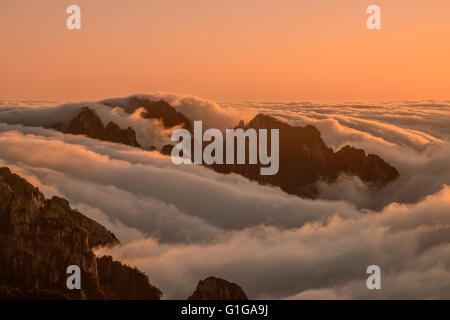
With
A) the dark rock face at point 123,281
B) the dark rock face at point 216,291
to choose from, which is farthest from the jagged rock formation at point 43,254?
the dark rock face at point 216,291

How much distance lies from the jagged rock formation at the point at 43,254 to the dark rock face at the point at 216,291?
1921 centimetres

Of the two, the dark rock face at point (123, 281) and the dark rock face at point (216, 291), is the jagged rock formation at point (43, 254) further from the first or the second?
the dark rock face at point (216, 291)

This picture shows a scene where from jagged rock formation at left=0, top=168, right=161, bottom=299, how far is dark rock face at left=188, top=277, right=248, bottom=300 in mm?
19208

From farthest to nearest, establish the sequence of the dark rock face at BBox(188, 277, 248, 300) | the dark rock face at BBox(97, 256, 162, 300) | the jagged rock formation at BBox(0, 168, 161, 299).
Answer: the dark rock face at BBox(97, 256, 162, 300) → the dark rock face at BBox(188, 277, 248, 300) → the jagged rock formation at BBox(0, 168, 161, 299)

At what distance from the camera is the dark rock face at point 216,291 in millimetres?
119750

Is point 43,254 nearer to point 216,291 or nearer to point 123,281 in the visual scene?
point 123,281

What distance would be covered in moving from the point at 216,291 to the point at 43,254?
36.1 metres

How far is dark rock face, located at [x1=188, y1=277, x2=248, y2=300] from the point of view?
119750 millimetres

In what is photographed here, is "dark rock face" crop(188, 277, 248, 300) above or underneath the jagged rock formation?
underneath

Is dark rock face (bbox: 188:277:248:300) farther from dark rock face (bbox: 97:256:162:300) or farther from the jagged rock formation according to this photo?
the jagged rock formation

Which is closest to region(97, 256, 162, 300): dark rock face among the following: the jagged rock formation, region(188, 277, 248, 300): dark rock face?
the jagged rock formation
